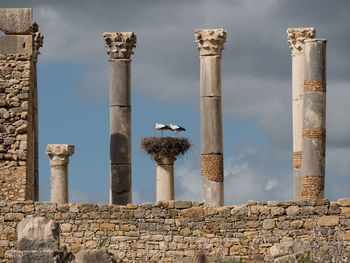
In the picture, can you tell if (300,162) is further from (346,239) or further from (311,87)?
(346,239)

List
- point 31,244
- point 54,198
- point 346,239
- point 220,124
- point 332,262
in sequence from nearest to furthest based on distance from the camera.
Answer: point 332,262 → point 31,244 → point 346,239 → point 220,124 → point 54,198

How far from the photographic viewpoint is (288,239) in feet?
63.4

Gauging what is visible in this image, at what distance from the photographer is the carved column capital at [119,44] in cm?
2652

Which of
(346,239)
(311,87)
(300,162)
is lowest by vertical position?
(346,239)

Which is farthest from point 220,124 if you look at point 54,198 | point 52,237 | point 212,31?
point 52,237

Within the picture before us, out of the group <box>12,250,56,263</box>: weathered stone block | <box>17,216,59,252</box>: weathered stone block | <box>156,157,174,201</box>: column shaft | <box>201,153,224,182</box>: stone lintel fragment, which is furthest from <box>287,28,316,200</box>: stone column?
<box>12,250,56,263</box>: weathered stone block

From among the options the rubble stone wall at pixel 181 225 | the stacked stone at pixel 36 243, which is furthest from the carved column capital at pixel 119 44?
the stacked stone at pixel 36 243

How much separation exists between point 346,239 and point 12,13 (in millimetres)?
9505

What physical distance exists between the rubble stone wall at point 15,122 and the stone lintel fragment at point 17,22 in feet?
1.42

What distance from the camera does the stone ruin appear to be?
19.3m

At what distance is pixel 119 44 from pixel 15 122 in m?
5.86

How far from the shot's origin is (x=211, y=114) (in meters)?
A: 25.8

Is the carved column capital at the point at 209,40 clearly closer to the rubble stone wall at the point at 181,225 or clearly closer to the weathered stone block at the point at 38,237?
the rubble stone wall at the point at 181,225

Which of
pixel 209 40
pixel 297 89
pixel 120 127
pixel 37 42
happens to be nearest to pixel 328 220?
pixel 209 40
